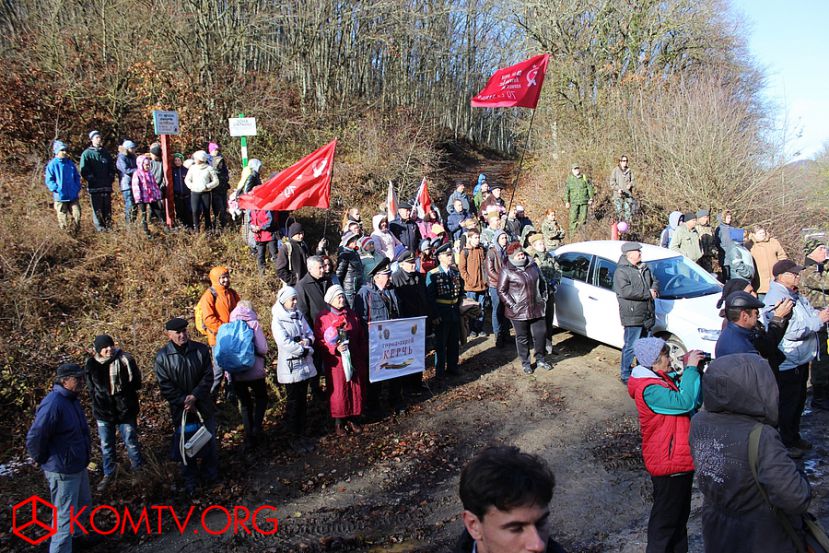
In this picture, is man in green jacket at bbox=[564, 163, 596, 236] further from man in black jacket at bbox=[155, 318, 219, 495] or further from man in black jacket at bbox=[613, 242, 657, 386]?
man in black jacket at bbox=[155, 318, 219, 495]

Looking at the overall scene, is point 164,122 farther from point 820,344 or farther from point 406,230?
point 820,344

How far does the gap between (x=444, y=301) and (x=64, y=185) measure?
290 inches

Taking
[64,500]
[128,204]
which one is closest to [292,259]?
[128,204]

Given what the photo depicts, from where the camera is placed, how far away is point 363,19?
85.6 feet

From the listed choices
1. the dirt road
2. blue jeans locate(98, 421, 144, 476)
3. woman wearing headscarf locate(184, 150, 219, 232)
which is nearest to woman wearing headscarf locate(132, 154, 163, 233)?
woman wearing headscarf locate(184, 150, 219, 232)

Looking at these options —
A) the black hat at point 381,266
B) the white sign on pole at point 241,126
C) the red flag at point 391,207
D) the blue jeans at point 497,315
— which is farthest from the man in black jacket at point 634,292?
the red flag at point 391,207

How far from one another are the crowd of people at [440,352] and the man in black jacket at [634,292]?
0.07 ft

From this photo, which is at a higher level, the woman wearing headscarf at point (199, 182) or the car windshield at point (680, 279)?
the woman wearing headscarf at point (199, 182)

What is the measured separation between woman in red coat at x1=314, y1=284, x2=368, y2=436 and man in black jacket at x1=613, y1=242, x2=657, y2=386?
3867mm

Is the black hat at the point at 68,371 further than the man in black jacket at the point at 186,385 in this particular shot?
No

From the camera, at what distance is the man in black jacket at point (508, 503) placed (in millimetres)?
2131

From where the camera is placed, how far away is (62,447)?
515cm

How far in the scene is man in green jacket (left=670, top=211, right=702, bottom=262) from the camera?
12.2 meters

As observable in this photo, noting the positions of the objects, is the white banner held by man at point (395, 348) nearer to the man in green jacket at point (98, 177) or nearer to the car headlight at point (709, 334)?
the car headlight at point (709, 334)
